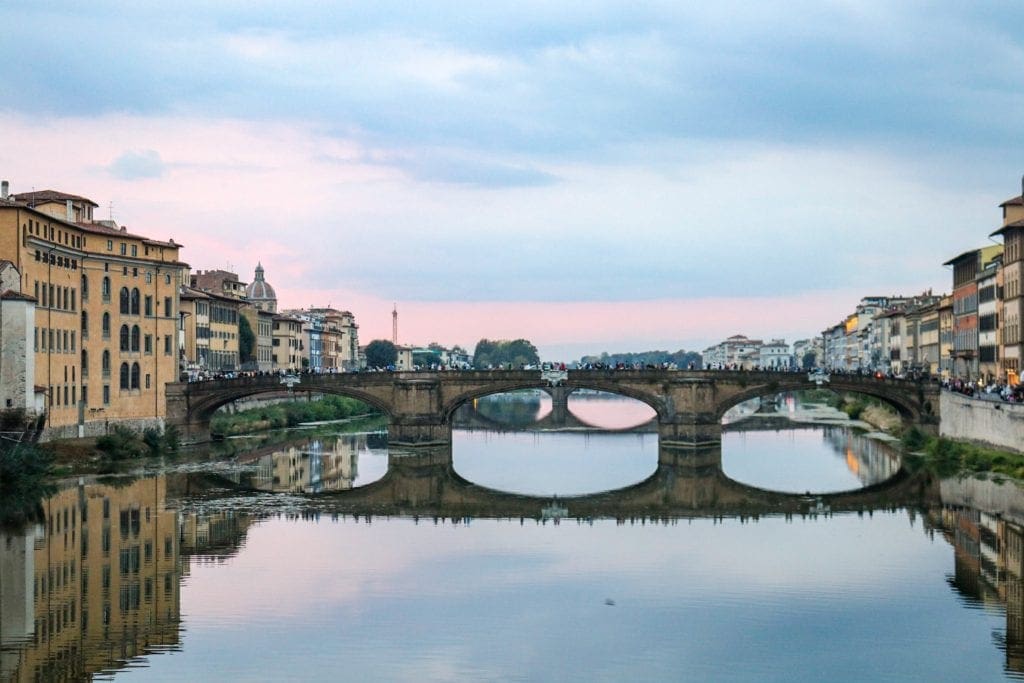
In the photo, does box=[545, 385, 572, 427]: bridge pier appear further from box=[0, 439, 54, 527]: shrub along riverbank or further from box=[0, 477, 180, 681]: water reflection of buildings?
box=[0, 477, 180, 681]: water reflection of buildings

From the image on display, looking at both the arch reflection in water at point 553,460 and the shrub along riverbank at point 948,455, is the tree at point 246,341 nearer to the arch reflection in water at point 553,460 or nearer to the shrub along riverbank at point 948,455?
the arch reflection in water at point 553,460

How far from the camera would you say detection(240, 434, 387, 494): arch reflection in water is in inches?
2484

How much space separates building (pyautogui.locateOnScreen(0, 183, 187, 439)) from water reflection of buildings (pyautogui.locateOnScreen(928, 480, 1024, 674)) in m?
39.9

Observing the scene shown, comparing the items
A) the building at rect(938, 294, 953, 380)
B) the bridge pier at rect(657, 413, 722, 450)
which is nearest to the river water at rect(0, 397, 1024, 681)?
the bridge pier at rect(657, 413, 722, 450)

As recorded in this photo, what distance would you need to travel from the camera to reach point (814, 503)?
56375 millimetres

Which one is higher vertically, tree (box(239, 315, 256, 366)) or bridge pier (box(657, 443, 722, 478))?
tree (box(239, 315, 256, 366))

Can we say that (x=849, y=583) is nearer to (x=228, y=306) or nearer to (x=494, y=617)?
(x=494, y=617)

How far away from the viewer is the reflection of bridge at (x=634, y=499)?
54.1m

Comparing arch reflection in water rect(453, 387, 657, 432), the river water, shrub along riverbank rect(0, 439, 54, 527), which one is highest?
shrub along riverbank rect(0, 439, 54, 527)

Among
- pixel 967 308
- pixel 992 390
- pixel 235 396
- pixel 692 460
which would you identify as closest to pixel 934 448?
pixel 992 390

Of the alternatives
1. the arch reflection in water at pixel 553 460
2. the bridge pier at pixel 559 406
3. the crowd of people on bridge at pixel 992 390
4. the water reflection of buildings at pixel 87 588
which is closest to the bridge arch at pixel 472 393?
the arch reflection in water at pixel 553 460

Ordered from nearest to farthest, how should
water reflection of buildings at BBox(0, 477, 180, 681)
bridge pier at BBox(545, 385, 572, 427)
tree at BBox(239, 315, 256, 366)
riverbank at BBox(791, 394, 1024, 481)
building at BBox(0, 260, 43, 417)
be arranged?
water reflection of buildings at BBox(0, 477, 180, 681) → building at BBox(0, 260, 43, 417) → riverbank at BBox(791, 394, 1024, 481) → tree at BBox(239, 315, 256, 366) → bridge pier at BBox(545, 385, 572, 427)

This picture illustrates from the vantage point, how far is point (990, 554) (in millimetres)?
41406

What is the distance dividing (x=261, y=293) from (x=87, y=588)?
127 m
